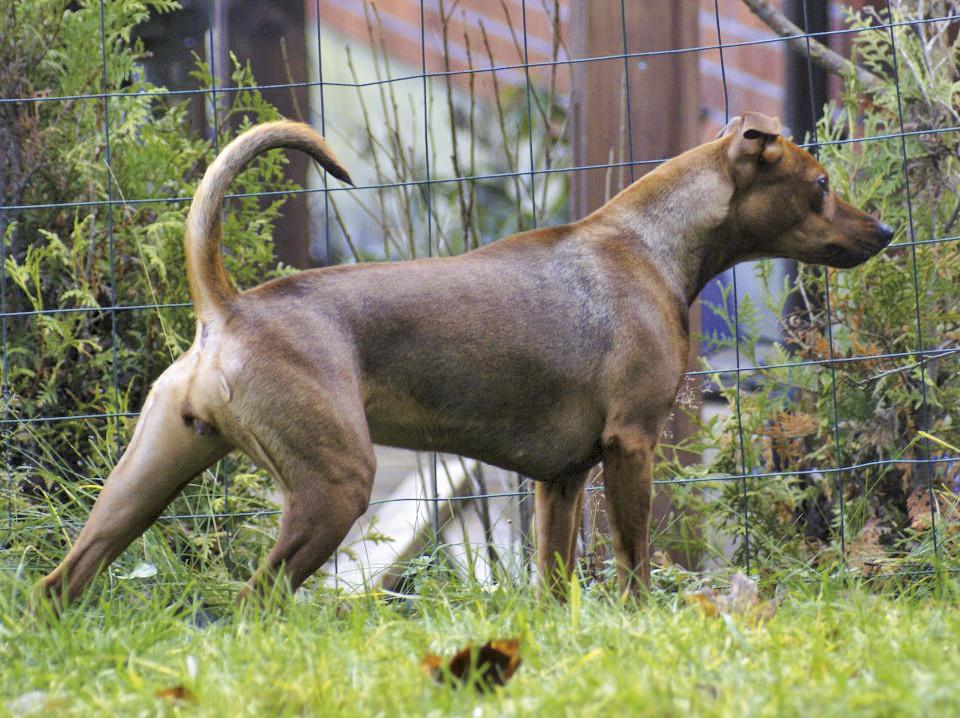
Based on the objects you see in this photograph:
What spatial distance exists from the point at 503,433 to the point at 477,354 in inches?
10.9

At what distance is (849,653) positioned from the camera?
96.7 inches

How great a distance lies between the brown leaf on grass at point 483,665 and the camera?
2238 millimetres

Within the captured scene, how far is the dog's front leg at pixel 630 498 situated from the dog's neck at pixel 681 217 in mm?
542

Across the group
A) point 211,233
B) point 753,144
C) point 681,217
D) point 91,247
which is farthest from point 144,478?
point 753,144

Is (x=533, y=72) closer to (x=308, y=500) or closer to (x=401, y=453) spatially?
(x=401, y=453)

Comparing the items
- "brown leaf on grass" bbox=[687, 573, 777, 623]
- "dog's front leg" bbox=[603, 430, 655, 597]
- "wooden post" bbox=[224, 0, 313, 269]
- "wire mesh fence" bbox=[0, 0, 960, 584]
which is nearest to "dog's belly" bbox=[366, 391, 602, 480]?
"dog's front leg" bbox=[603, 430, 655, 597]

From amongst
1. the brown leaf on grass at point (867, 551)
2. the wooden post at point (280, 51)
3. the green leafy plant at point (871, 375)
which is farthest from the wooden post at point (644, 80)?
the wooden post at point (280, 51)

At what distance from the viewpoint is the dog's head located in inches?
148

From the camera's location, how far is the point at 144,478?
3115 mm

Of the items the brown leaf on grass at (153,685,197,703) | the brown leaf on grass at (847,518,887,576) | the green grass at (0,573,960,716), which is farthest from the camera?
the brown leaf on grass at (847,518,887,576)

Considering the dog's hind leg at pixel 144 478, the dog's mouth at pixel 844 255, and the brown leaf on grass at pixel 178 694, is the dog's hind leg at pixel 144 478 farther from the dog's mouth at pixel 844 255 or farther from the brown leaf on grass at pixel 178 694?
the dog's mouth at pixel 844 255

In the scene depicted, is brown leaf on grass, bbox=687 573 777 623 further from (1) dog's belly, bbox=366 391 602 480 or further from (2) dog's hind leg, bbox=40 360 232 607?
(2) dog's hind leg, bbox=40 360 232 607

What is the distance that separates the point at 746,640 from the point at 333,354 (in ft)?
4.17

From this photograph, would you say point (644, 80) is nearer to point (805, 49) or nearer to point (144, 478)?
point (805, 49)
